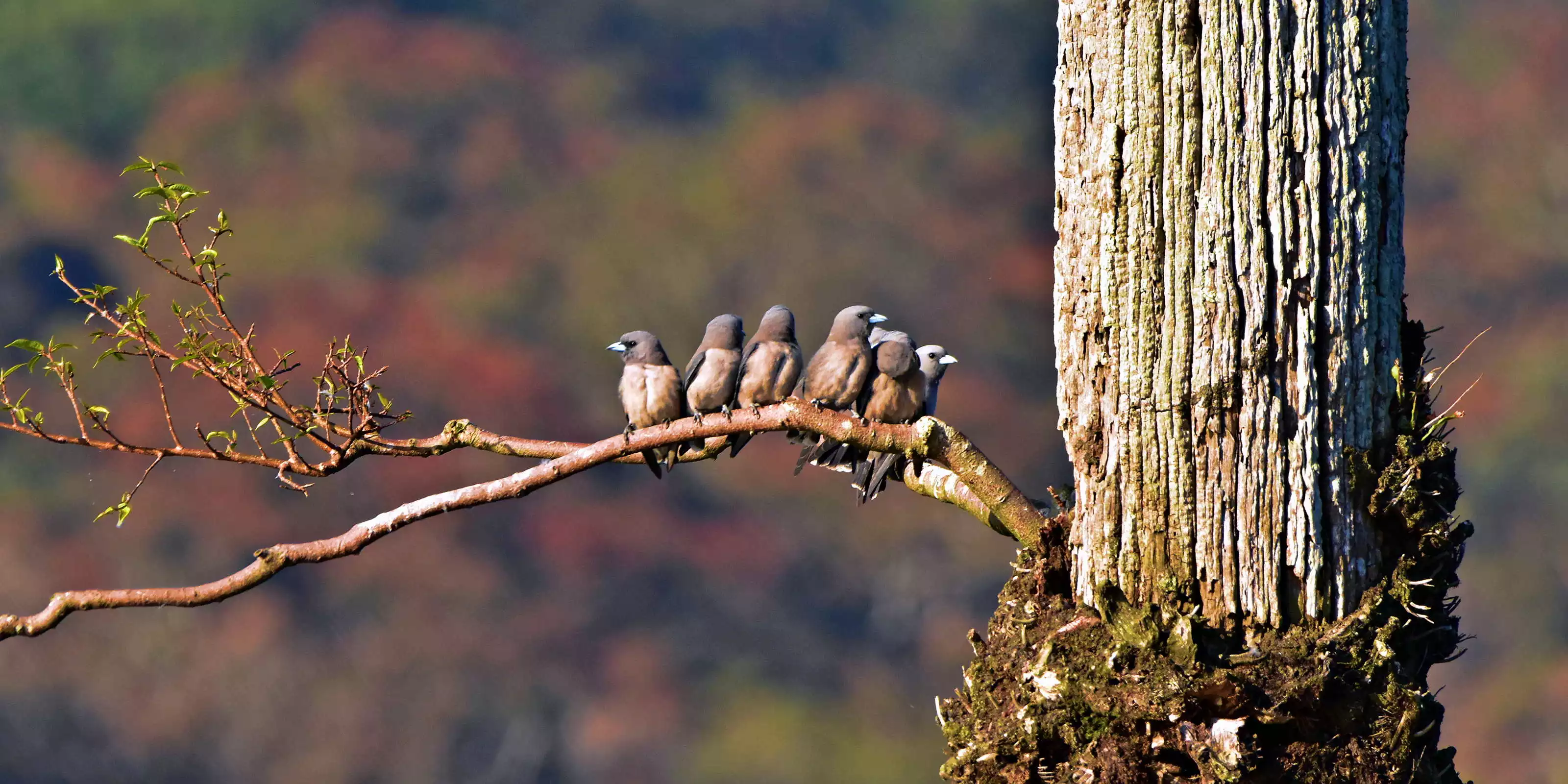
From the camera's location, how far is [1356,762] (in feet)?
9.09

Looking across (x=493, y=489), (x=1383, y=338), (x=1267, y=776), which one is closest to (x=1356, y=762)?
(x=1267, y=776)

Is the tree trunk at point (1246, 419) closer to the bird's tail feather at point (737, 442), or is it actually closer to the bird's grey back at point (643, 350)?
the bird's tail feather at point (737, 442)

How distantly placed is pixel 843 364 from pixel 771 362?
262 millimetres

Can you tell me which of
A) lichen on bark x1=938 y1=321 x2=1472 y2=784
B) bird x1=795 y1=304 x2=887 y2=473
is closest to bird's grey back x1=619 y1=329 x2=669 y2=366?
bird x1=795 y1=304 x2=887 y2=473

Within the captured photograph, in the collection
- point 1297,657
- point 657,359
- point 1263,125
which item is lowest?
point 1297,657

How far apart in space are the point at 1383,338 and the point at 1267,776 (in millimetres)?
1010

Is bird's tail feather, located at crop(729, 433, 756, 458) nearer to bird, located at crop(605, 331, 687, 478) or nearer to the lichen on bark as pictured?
bird, located at crop(605, 331, 687, 478)

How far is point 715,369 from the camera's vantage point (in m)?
4.66

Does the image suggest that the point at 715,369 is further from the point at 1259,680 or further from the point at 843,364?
the point at 1259,680

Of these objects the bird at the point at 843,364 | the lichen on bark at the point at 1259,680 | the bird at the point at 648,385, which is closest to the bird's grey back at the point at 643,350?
the bird at the point at 648,385

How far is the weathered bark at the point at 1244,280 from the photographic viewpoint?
275cm

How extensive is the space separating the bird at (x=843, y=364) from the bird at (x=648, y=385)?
1.56ft

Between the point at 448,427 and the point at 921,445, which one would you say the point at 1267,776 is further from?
the point at 448,427

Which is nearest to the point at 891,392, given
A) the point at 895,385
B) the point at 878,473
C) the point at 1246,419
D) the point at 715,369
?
the point at 895,385
